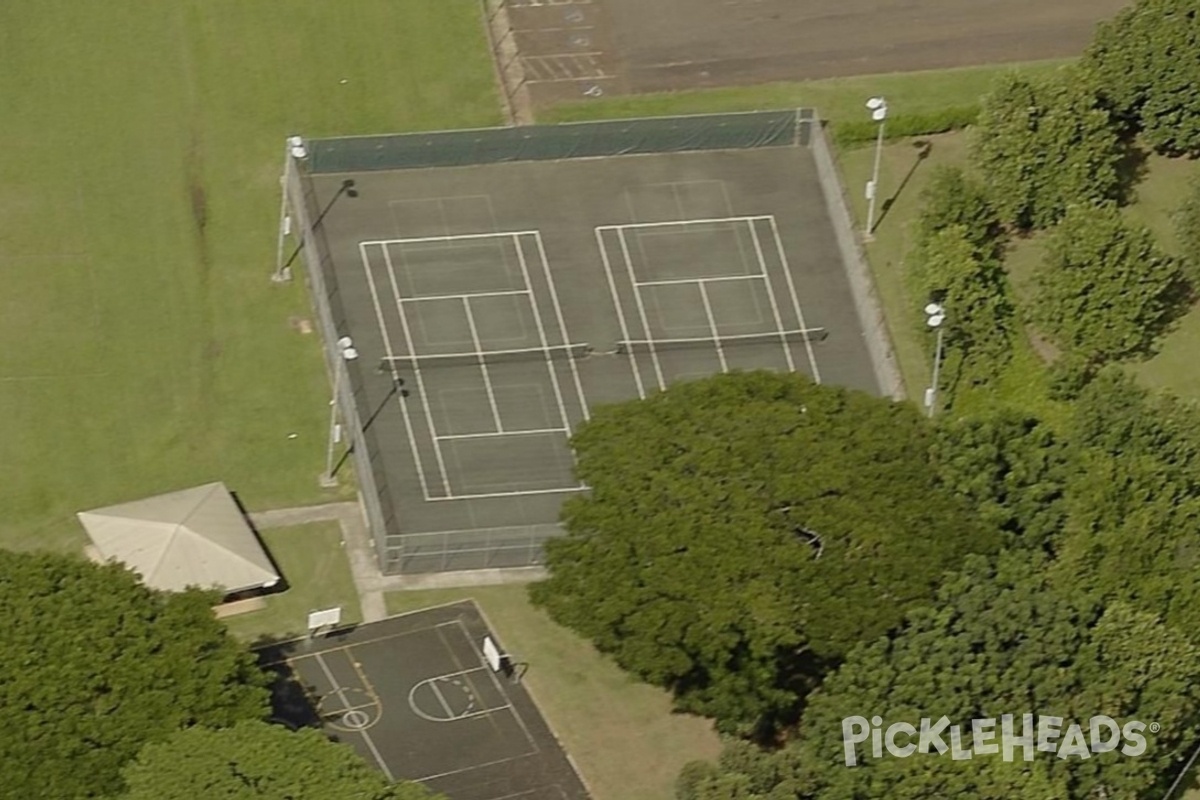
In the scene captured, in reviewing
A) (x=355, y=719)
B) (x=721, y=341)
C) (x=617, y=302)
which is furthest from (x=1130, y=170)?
(x=355, y=719)

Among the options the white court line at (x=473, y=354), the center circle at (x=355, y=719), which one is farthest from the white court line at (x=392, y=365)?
the center circle at (x=355, y=719)

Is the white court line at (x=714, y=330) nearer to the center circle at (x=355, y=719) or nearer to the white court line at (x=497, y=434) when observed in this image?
the white court line at (x=497, y=434)

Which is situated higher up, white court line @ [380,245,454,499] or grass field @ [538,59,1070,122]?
grass field @ [538,59,1070,122]

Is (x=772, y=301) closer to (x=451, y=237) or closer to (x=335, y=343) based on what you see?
(x=451, y=237)

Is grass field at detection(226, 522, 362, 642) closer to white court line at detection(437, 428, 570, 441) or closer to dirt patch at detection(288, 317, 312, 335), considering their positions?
white court line at detection(437, 428, 570, 441)

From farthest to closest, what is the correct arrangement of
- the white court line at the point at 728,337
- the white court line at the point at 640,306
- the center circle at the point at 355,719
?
the white court line at the point at 728,337, the white court line at the point at 640,306, the center circle at the point at 355,719

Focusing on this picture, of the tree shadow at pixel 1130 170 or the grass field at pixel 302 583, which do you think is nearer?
the grass field at pixel 302 583

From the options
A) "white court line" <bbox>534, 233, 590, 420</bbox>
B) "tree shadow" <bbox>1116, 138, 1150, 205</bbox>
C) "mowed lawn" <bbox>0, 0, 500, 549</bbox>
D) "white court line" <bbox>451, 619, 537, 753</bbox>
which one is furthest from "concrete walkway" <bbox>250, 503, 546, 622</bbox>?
"tree shadow" <bbox>1116, 138, 1150, 205</bbox>
